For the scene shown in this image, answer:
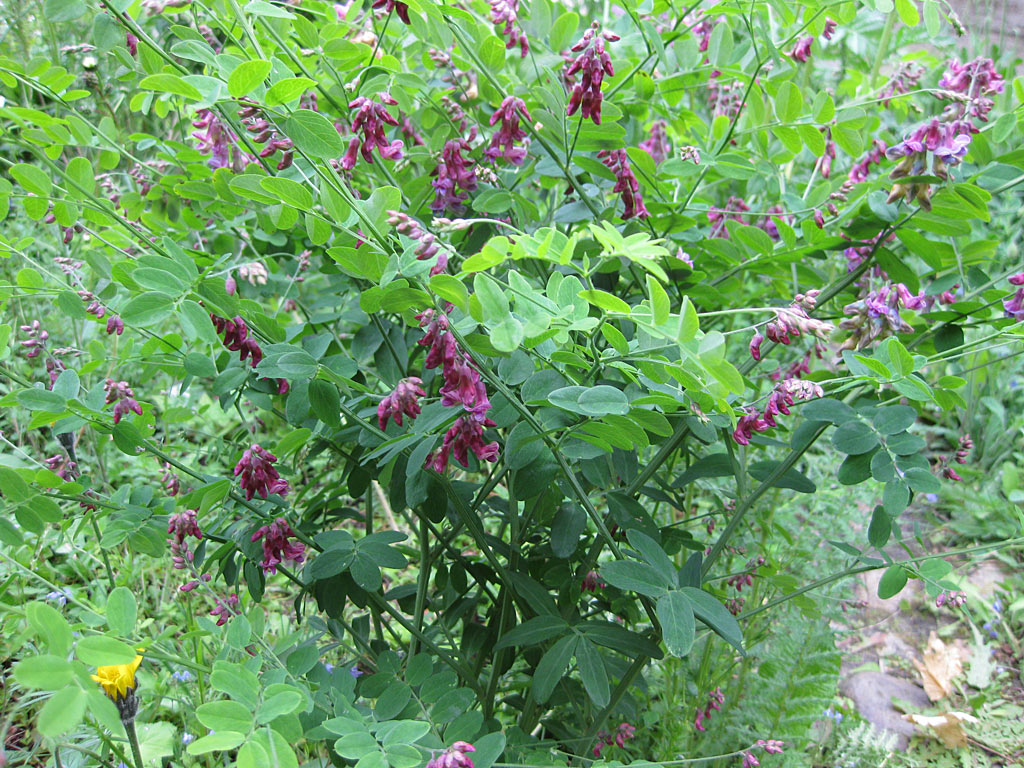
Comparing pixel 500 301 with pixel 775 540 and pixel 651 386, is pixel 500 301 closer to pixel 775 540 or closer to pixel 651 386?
pixel 651 386

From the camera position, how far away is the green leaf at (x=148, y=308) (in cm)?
103

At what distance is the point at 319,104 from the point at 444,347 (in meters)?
0.77

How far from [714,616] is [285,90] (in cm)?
91

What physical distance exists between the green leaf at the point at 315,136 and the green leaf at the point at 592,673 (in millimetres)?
840

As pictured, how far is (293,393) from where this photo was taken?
1285 mm

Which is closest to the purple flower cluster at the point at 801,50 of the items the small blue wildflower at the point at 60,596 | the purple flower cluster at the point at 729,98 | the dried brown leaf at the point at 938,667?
the purple flower cluster at the point at 729,98

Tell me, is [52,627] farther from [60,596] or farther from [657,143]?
[657,143]

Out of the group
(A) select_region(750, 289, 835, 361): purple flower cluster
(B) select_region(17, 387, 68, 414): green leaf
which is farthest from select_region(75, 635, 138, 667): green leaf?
(A) select_region(750, 289, 835, 361): purple flower cluster

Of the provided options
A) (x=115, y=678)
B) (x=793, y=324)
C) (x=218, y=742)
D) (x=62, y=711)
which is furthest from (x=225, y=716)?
(x=793, y=324)

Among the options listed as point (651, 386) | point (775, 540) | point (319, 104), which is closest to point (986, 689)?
point (775, 540)

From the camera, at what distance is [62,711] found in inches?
29.9

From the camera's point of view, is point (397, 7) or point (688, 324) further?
point (397, 7)

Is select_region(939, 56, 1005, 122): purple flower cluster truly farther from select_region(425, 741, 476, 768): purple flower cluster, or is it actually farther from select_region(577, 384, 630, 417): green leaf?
select_region(425, 741, 476, 768): purple flower cluster

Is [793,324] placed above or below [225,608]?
above
